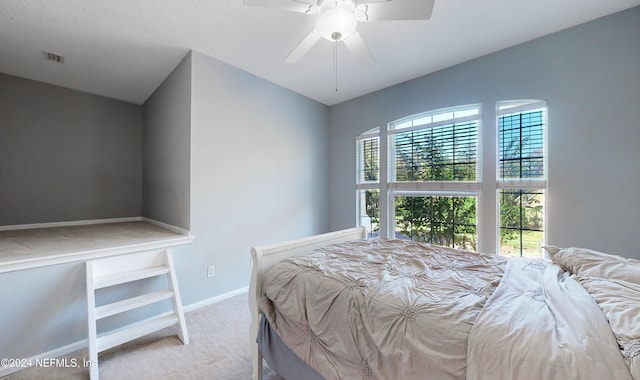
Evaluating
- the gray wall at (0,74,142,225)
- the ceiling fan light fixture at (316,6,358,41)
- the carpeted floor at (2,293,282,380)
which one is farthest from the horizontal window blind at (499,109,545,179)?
the gray wall at (0,74,142,225)

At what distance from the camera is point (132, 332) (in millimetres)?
1939

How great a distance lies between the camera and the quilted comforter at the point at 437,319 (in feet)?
2.56

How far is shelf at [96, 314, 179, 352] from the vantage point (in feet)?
5.99

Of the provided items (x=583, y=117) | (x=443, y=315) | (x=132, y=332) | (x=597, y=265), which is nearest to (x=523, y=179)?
(x=583, y=117)

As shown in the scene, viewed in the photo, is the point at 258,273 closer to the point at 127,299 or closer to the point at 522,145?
the point at 127,299

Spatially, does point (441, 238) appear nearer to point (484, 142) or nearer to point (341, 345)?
point (484, 142)

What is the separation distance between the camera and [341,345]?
120 centimetres

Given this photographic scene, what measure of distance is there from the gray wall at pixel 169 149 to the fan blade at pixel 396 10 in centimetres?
204

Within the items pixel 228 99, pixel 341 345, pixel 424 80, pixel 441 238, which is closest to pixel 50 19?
pixel 228 99

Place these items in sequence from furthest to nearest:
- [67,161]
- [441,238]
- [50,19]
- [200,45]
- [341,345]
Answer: [67,161] < [441,238] < [200,45] < [50,19] < [341,345]

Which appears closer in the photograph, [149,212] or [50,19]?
[50,19]

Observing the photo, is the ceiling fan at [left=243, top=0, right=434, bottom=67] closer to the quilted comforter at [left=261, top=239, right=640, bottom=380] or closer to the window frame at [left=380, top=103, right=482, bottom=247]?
the quilted comforter at [left=261, top=239, right=640, bottom=380]

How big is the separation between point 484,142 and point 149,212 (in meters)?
4.60

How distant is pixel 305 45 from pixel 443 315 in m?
1.96
